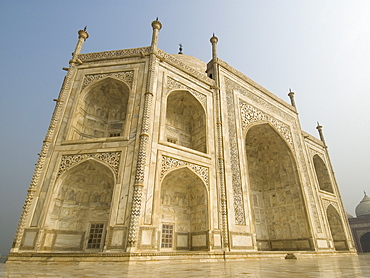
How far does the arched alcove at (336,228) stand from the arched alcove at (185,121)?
492 inches

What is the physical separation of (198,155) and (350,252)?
533 inches

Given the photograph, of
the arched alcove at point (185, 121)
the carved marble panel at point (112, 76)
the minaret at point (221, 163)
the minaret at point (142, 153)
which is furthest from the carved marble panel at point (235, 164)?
the carved marble panel at point (112, 76)

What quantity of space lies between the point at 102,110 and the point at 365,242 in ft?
108

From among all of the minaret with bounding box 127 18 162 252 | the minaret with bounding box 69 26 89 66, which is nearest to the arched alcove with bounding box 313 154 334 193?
the minaret with bounding box 127 18 162 252

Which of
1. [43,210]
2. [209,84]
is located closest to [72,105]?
[43,210]

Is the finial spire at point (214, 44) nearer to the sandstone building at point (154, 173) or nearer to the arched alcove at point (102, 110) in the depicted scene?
the sandstone building at point (154, 173)

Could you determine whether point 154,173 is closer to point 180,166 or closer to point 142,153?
point 142,153

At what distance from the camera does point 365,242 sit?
89.6 feet

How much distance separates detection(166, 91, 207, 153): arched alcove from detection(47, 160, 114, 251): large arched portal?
396 centimetres

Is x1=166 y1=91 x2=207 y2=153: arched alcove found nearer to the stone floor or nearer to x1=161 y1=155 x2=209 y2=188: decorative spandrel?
x1=161 y1=155 x2=209 y2=188: decorative spandrel

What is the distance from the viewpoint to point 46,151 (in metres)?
8.69

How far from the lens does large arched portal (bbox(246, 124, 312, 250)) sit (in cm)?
1392

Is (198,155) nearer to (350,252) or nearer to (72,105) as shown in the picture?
(72,105)

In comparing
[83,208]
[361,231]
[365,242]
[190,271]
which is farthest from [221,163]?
[365,242]
